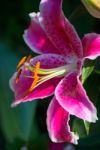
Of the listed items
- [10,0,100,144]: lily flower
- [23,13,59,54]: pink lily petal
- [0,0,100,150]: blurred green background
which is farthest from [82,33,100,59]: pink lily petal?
[0,0,100,150]: blurred green background

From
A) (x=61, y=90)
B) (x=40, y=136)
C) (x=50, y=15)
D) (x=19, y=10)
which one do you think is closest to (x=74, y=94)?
(x=61, y=90)

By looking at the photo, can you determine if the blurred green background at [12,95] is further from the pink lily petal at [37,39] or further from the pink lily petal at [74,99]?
the pink lily petal at [74,99]

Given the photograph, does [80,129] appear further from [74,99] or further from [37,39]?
[37,39]

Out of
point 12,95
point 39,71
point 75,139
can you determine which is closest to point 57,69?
point 39,71

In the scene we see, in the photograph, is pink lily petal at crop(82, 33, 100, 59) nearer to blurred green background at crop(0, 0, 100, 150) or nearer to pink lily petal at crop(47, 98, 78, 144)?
pink lily petal at crop(47, 98, 78, 144)

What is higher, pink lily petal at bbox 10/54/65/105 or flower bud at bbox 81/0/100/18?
flower bud at bbox 81/0/100/18

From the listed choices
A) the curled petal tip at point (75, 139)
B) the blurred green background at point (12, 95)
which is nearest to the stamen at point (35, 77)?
the curled petal tip at point (75, 139)

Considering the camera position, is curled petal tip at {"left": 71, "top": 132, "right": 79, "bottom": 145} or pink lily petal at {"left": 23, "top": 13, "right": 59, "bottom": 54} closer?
curled petal tip at {"left": 71, "top": 132, "right": 79, "bottom": 145}

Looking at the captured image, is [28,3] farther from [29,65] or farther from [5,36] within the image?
[29,65]
